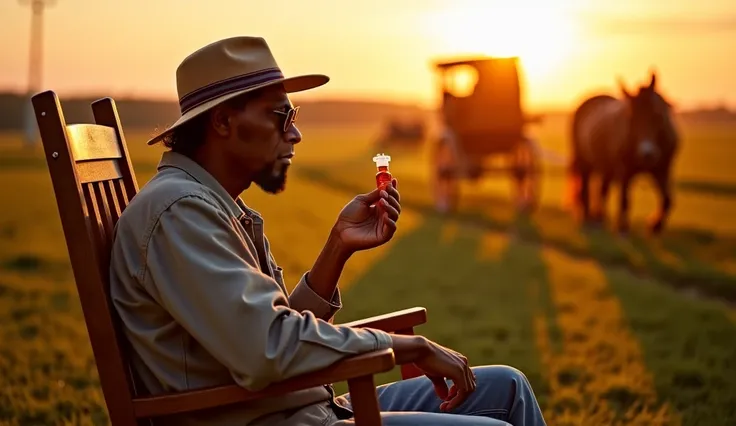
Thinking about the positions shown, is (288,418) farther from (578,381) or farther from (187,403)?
(578,381)

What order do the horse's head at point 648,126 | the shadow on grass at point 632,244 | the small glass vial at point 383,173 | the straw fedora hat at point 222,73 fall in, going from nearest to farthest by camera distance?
the straw fedora hat at point 222,73 → the small glass vial at point 383,173 → the shadow on grass at point 632,244 → the horse's head at point 648,126

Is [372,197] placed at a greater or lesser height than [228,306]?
greater

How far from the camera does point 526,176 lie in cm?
1945

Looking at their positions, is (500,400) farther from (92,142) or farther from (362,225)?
(92,142)

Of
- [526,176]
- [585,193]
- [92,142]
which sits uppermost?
[92,142]

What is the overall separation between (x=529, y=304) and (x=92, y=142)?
21.9 feet

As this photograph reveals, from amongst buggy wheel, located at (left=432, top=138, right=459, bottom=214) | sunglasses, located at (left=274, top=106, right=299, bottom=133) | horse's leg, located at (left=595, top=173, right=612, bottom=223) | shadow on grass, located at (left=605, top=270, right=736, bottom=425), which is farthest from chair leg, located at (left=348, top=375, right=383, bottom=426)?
buggy wheel, located at (left=432, top=138, right=459, bottom=214)

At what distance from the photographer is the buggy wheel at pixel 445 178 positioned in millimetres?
19141

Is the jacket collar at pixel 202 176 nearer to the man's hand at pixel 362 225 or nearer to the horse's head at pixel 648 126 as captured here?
the man's hand at pixel 362 225

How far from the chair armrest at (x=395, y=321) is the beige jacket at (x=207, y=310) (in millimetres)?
528

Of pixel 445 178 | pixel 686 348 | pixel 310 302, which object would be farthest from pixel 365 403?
pixel 445 178

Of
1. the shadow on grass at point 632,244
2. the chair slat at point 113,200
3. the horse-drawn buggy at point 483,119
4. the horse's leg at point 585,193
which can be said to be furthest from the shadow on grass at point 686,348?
the horse-drawn buggy at point 483,119

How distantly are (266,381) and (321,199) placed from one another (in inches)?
835

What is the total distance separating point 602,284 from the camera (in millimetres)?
10211
